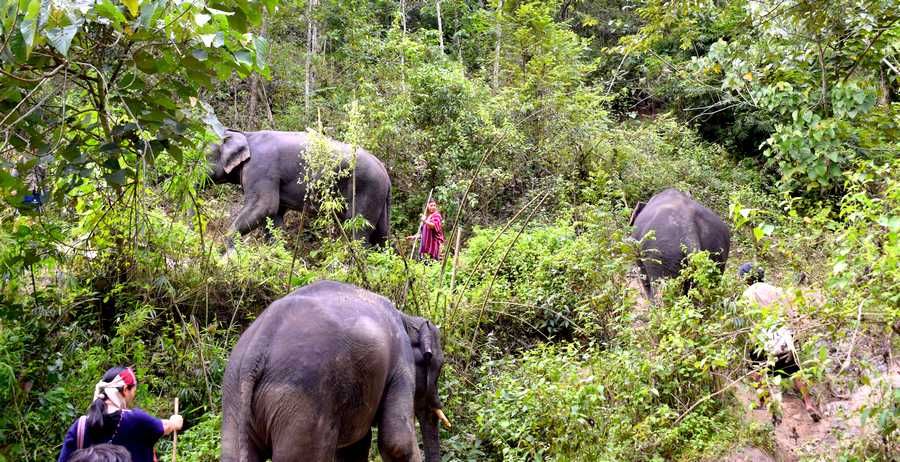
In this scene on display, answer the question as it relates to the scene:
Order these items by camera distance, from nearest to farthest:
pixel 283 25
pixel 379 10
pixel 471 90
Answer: pixel 471 90
pixel 283 25
pixel 379 10

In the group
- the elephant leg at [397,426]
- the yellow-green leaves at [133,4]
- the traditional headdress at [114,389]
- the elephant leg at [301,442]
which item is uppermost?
the yellow-green leaves at [133,4]

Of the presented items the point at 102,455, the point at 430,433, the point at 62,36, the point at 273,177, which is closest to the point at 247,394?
the point at 102,455

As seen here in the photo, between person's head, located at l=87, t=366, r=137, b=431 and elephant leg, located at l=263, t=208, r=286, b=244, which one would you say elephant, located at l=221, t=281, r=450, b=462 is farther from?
elephant leg, located at l=263, t=208, r=286, b=244

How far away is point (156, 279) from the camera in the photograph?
23.1 feet

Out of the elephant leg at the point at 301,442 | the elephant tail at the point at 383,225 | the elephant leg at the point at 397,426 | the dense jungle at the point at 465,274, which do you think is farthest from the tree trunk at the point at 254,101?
the elephant leg at the point at 301,442

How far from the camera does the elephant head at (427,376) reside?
554cm

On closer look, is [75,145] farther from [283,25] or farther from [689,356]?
[283,25]

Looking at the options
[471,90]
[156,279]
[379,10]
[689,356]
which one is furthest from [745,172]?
[156,279]

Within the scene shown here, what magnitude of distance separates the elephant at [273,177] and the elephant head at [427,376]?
4.00m

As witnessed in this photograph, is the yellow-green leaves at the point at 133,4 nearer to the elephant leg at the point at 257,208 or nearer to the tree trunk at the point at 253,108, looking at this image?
the elephant leg at the point at 257,208

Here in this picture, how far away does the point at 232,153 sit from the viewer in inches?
381

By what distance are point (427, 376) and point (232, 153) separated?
16.4 ft

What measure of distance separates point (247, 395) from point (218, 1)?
6.44ft

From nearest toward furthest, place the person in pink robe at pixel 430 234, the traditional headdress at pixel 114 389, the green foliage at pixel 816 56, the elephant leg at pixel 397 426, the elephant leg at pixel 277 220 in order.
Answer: the traditional headdress at pixel 114 389, the elephant leg at pixel 397 426, the green foliage at pixel 816 56, the elephant leg at pixel 277 220, the person in pink robe at pixel 430 234
